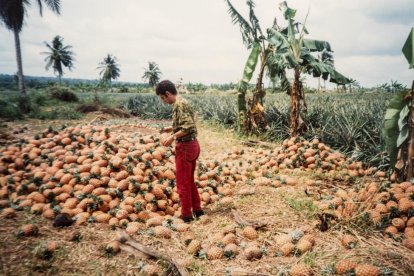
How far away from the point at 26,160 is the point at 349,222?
201 inches

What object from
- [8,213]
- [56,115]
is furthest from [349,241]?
[56,115]

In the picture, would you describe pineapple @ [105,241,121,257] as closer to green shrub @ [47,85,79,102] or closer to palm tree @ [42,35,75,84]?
green shrub @ [47,85,79,102]

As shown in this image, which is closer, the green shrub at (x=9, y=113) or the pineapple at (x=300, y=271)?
the pineapple at (x=300, y=271)

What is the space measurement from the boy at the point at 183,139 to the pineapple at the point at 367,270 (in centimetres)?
215

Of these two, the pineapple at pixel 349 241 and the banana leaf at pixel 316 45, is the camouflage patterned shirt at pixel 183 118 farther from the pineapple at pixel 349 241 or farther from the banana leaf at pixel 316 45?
the banana leaf at pixel 316 45

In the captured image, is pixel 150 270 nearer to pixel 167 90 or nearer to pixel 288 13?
pixel 167 90

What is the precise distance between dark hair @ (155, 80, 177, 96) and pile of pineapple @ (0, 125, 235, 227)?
57.5 inches

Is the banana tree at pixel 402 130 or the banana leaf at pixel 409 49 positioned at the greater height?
the banana leaf at pixel 409 49

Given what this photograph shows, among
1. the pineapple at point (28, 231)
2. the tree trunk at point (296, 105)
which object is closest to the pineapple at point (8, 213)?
the pineapple at point (28, 231)

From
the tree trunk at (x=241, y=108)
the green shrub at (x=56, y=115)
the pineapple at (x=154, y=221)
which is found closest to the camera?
A: the pineapple at (x=154, y=221)

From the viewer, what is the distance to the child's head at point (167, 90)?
382 centimetres

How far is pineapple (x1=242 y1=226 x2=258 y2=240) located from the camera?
3.47 meters

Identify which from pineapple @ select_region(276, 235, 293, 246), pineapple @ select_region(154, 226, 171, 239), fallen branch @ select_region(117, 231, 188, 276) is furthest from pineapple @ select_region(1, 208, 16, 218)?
pineapple @ select_region(276, 235, 293, 246)

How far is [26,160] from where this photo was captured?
513 centimetres
